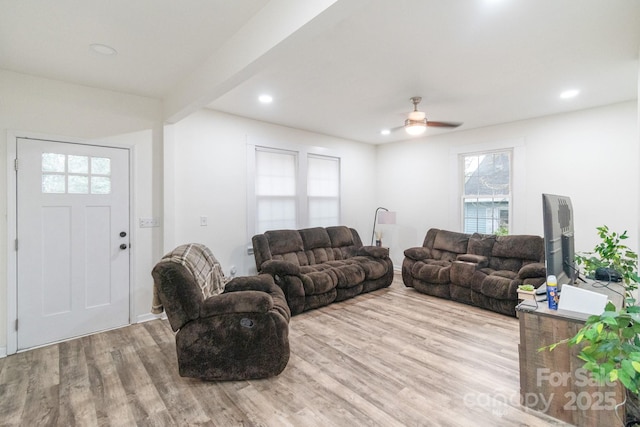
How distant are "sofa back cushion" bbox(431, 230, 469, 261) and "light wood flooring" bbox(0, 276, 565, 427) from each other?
1.48m

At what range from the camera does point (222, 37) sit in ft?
7.52

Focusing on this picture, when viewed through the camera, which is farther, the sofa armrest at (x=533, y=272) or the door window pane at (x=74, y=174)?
the sofa armrest at (x=533, y=272)

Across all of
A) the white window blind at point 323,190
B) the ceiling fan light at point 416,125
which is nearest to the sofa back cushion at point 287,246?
the white window blind at point 323,190

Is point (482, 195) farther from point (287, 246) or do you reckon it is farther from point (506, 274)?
point (287, 246)

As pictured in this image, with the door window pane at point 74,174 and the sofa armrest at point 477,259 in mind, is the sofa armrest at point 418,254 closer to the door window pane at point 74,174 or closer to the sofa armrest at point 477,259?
the sofa armrest at point 477,259

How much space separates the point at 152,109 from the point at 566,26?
13.1 ft

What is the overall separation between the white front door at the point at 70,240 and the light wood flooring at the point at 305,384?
0.25 meters

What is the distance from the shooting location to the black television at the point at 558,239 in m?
1.87

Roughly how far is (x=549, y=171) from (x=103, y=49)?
5.38 meters

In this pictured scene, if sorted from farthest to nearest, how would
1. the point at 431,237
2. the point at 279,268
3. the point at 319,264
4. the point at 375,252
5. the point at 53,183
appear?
the point at 431,237, the point at 375,252, the point at 319,264, the point at 279,268, the point at 53,183

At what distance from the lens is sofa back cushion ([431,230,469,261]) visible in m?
4.63

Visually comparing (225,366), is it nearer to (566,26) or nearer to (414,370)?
(414,370)

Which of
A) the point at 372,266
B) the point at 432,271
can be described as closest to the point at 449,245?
the point at 432,271

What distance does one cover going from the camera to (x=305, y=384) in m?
2.27
